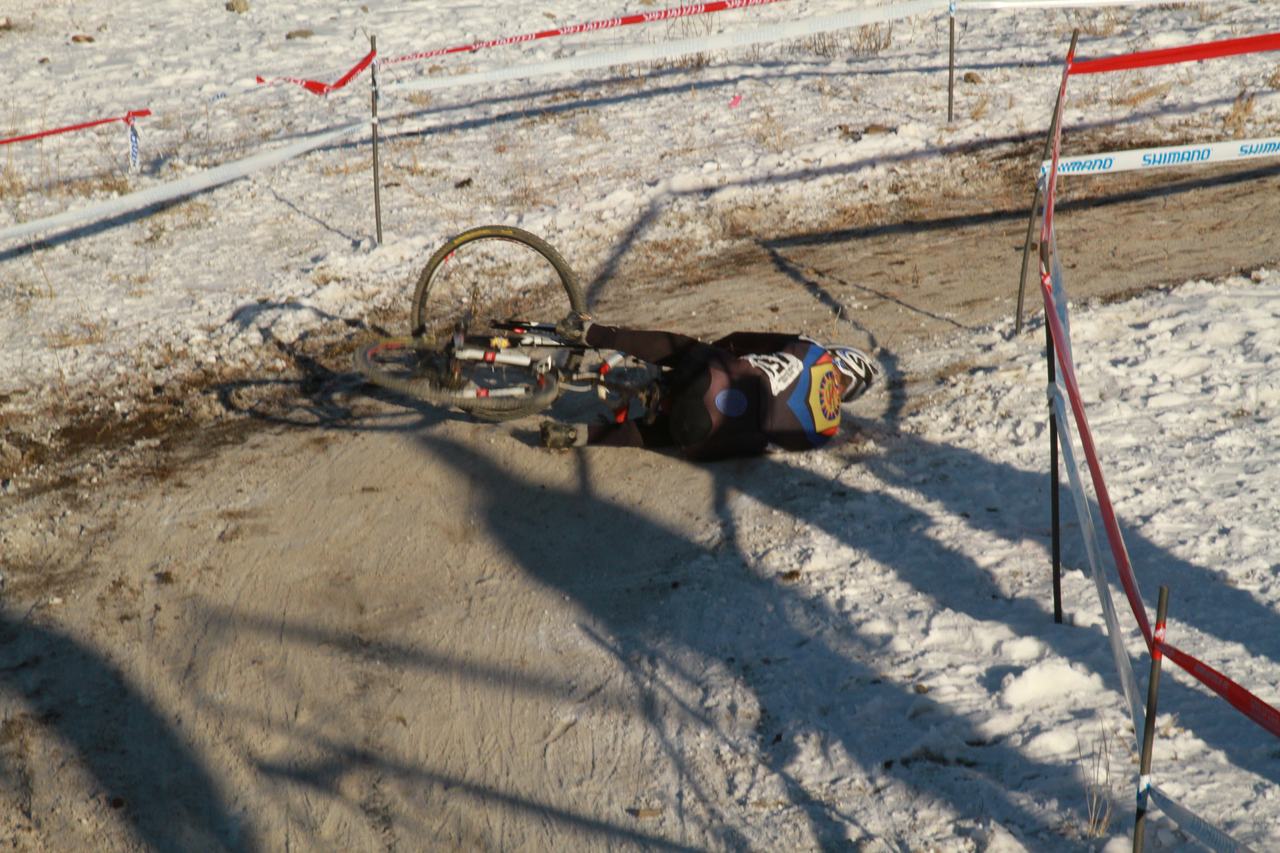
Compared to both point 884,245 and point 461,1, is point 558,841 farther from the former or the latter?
point 461,1

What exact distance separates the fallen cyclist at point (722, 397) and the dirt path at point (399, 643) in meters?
0.27

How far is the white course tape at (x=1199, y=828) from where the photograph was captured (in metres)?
3.12

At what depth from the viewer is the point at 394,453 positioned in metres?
7.06

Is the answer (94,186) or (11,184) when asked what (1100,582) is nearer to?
(94,186)

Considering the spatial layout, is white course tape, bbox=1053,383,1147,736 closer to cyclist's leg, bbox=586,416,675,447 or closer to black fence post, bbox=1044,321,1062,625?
black fence post, bbox=1044,321,1062,625

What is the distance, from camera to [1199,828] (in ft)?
10.5

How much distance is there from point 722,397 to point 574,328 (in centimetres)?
103

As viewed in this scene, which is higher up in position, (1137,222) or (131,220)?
(1137,222)

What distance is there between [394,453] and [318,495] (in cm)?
57

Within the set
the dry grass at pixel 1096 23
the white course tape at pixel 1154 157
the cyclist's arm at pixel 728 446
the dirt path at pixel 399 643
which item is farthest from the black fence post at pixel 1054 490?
the dry grass at pixel 1096 23

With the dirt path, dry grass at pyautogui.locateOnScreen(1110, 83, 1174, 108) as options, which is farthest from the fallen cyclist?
dry grass at pyautogui.locateOnScreen(1110, 83, 1174, 108)

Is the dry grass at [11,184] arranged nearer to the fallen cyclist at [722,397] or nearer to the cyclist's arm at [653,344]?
the fallen cyclist at [722,397]

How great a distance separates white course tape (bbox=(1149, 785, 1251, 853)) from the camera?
10.2 feet

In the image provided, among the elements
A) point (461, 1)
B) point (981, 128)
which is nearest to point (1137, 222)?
point (981, 128)
